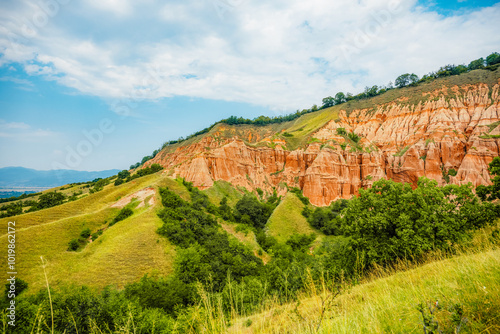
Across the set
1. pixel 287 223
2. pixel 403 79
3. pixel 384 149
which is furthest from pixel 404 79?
pixel 287 223

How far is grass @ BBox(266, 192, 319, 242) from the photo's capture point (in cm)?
3538

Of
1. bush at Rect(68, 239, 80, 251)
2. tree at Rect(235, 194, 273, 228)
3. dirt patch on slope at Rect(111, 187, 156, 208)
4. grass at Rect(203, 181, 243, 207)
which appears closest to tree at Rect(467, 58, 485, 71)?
tree at Rect(235, 194, 273, 228)

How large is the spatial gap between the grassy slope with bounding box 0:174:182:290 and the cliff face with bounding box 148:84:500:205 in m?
19.9

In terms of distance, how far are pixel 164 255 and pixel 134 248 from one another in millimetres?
2811

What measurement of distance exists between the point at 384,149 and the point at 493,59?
4522cm

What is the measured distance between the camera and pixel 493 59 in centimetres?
6347

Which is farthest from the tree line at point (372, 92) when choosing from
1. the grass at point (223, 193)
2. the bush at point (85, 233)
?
the bush at point (85, 233)

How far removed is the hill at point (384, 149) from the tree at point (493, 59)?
13541 millimetres

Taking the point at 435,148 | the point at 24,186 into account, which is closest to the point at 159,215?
the point at 435,148

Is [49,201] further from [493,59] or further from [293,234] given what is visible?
[493,59]

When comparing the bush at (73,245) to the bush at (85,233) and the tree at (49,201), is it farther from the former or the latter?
the tree at (49,201)

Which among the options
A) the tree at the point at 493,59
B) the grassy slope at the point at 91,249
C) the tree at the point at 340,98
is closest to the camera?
the grassy slope at the point at 91,249

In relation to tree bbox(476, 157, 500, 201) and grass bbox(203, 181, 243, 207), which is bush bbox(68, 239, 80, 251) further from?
tree bbox(476, 157, 500, 201)

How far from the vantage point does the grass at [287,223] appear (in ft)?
116
